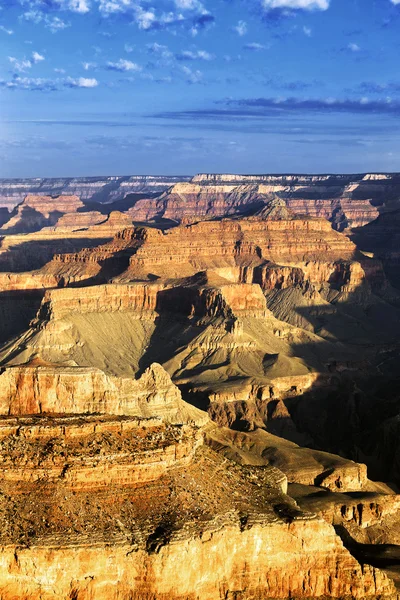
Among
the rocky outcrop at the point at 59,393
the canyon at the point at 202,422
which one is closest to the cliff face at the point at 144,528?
the canyon at the point at 202,422

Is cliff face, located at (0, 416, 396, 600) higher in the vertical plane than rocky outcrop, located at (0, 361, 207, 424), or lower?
lower

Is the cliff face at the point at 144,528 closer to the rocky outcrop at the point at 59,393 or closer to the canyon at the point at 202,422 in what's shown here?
the canyon at the point at 202,422

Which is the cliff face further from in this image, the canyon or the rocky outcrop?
the rocky outcrop

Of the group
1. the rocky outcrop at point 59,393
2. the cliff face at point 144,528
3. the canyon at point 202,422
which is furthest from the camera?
the rocky outcrop at point 59,393

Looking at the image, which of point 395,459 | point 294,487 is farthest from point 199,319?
point 294,487

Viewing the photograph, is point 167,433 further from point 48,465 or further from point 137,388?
point 137,388

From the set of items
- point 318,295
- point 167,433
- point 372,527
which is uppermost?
point 318,295

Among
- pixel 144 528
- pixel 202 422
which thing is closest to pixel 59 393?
pixel 202 422

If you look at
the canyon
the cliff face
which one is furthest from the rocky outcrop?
the cliff face
